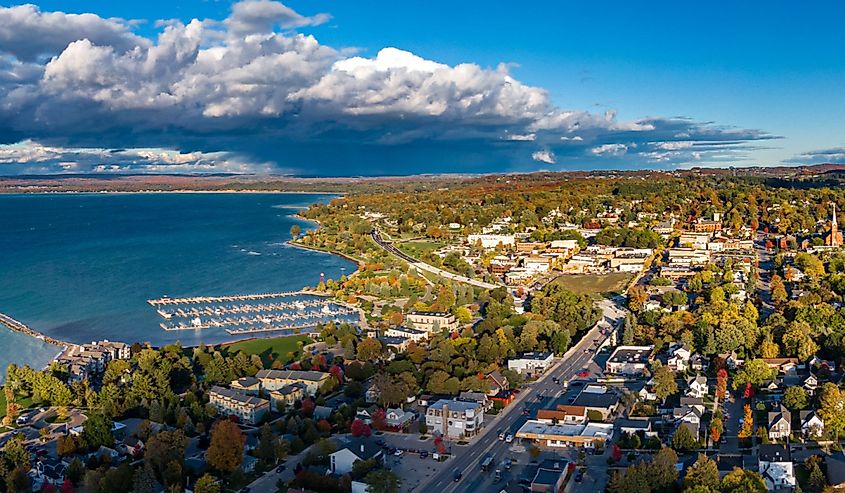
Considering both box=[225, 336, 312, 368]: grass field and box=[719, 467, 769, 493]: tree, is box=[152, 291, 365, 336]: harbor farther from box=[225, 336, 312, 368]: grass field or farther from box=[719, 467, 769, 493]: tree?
box=[719, 467, 769, 493]: tree

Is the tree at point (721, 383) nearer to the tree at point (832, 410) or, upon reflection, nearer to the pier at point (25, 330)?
the tree at point (832, 410)

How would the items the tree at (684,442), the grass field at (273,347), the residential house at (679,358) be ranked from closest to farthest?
the tree at (684,442) → the residential house at (679,358) → the grass field at (273,347)

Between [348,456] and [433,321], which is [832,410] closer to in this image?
[348,456]

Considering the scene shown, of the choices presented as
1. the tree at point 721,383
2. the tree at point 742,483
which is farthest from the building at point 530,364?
the tree at point 742,483

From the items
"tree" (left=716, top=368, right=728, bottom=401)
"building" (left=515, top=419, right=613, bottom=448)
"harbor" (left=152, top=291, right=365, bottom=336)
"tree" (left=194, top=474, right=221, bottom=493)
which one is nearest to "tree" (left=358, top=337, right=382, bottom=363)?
"harbor" (left=152, top=291, right=365, bottom=336)

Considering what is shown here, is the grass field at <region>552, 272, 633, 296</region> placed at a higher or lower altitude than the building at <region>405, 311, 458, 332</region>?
lower

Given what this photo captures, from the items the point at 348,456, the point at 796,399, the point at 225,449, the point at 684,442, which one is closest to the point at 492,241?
the point at 796,399

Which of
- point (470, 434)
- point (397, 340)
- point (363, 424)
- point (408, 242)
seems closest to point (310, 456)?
point (363, 424)
